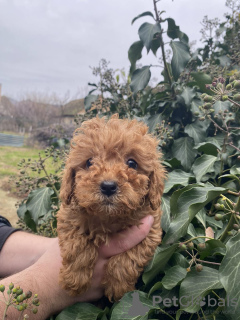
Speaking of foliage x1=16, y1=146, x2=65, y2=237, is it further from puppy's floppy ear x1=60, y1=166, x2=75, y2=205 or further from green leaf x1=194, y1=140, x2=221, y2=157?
green leaf x1=194, y1=140, x2=221, y2=157

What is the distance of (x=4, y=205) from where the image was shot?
26.0 feet

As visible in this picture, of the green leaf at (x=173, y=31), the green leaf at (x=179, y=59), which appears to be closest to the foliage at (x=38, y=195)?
the green leaf at (x=179, y=59)

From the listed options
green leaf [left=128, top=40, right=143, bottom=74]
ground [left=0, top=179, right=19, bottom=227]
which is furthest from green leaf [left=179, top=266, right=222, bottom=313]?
ground [left=0, top=179, right=19, bottom=227]

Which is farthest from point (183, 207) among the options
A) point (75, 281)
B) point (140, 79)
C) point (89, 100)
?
point (89, 100)

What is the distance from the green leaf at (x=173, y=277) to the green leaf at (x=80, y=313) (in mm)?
474

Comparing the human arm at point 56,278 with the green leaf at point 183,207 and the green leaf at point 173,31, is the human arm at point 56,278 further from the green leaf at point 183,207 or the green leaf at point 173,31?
the green leaf at point 173,31

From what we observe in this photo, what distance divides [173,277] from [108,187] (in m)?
0.58

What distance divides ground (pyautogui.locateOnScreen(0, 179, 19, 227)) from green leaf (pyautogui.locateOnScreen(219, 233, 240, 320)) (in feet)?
20.8

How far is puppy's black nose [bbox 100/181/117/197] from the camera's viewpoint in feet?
4.58

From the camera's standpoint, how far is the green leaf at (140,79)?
2.73 m

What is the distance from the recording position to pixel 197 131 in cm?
238

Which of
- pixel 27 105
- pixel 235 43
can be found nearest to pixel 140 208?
pixel 235 43

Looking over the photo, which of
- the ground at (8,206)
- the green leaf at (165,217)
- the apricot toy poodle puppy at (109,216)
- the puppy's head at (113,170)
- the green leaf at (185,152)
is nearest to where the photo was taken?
the puppy's head at (113,170)

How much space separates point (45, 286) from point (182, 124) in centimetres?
189
